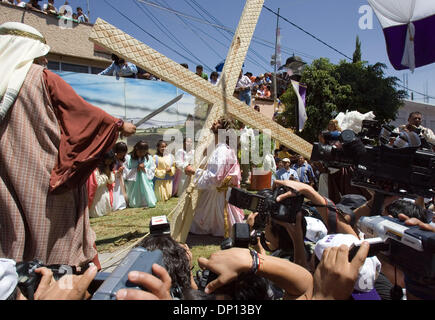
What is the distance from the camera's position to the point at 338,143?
70.4 inches

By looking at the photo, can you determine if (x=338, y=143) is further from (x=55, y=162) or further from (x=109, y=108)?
(x=109, y=108)

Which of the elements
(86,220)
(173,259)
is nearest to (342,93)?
(86,220)

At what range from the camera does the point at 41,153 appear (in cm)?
184

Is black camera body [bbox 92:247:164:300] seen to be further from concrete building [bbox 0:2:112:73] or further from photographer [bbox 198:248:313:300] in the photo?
concrete building [bbox 0:2:112:73]

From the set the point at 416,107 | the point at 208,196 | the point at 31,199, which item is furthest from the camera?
the point at 416,107

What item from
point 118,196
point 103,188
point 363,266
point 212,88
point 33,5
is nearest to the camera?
point 363,266

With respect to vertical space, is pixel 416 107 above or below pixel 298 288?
above

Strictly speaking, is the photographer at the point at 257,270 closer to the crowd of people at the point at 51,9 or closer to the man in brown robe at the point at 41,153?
the man in brown robe at the point at 41,153

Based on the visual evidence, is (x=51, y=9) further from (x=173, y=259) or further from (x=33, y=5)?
(x=173, y=259)

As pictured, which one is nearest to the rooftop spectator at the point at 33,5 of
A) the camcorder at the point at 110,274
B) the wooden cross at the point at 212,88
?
the wooden cross at the point at 212,88

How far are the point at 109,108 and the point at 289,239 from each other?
269 inches

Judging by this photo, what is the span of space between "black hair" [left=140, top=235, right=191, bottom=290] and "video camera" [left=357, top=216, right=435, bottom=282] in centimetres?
82

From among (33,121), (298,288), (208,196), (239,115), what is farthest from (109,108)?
(298,288)

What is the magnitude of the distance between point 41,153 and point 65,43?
1115 centimetres
